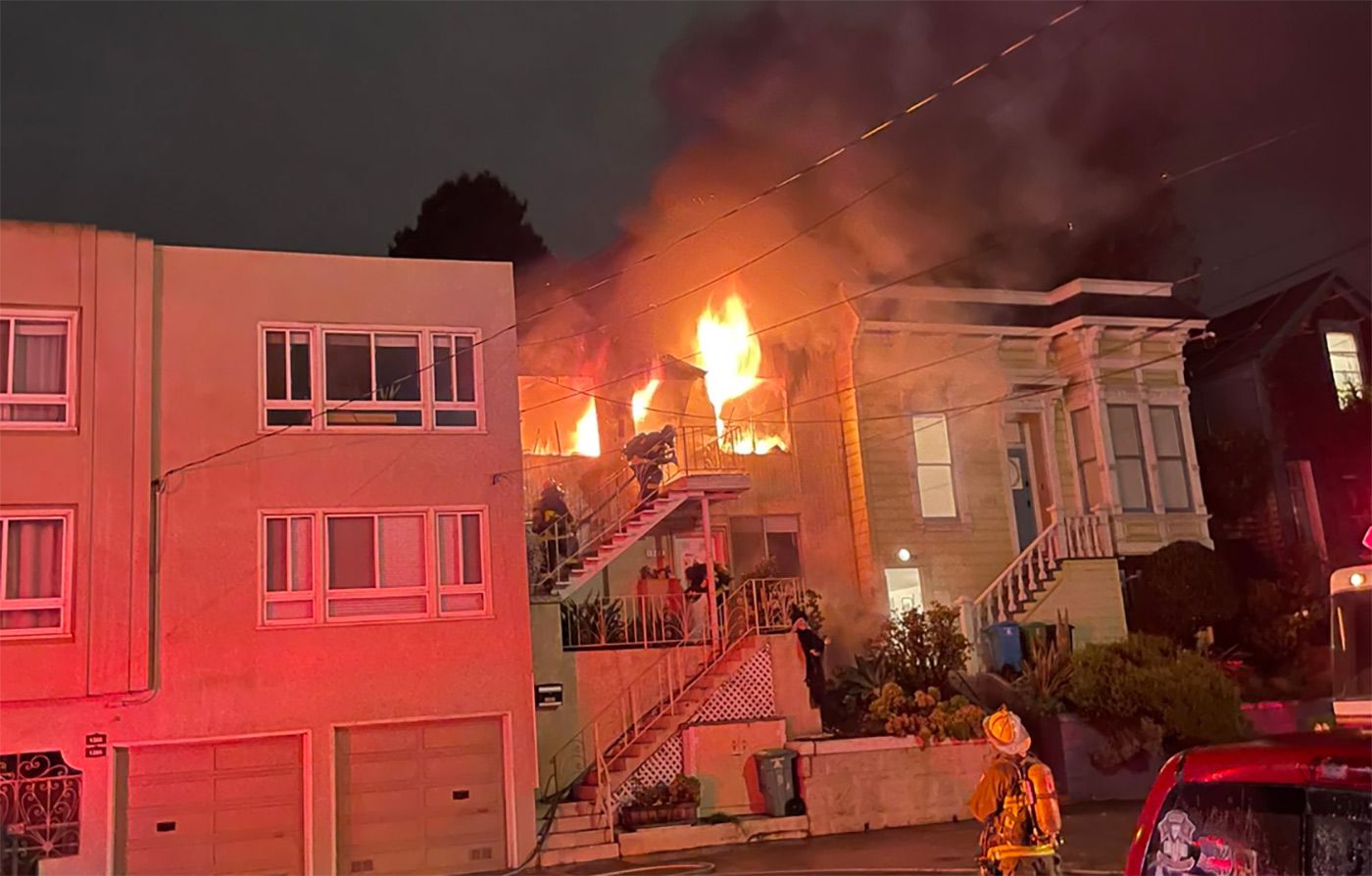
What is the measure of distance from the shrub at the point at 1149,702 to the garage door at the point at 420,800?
776cm

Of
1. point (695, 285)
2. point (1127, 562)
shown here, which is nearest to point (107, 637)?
point (695, 285)

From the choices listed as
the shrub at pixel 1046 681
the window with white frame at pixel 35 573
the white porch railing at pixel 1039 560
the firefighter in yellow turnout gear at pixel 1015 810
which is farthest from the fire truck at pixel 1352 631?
the window with white frame at pixel 35 573

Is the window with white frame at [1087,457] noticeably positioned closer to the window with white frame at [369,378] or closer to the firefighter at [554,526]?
the firefighter at [554,526]

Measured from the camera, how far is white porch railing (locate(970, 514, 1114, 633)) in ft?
59.3

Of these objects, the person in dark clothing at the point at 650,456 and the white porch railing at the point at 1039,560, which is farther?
the white porch railing at the point at 1039,560

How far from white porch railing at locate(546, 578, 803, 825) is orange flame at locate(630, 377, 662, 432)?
3.31 metres

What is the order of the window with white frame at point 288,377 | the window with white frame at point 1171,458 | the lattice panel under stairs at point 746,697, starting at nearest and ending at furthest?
1. the window with white frame at point 288,377
2. the lattice panel under stairs at point 746,697
3. the window with white frame at point 1171,458

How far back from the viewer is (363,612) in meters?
13.0

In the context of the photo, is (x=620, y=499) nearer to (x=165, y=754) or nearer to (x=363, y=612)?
(x=363, y=612)

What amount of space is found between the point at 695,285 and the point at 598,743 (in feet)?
26.6

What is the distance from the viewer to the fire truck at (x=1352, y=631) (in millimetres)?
7770

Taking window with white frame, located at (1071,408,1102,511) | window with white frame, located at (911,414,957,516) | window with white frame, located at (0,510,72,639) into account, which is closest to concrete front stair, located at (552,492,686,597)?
window with white frame, located at (911,414,957,516)

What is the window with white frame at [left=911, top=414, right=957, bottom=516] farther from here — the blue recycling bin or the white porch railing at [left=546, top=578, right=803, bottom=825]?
the white porch railing at [left=546, top=578, right=803, bottom=825]

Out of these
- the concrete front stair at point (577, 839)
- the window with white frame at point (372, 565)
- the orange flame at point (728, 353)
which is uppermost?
the orange flame at point (728, 353)
